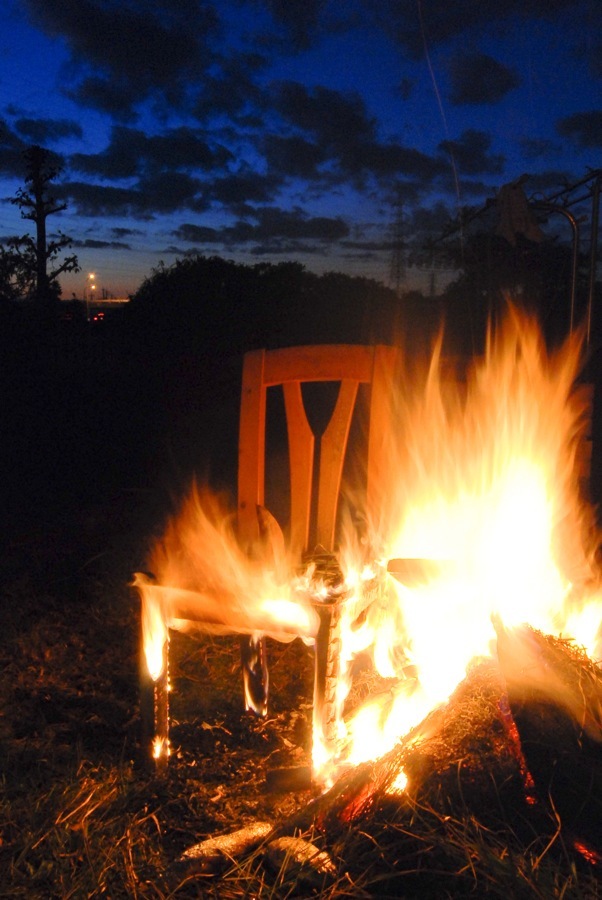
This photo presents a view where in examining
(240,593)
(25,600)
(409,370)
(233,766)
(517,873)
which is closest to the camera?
(517,873)

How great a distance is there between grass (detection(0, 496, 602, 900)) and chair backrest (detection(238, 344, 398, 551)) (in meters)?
0.76

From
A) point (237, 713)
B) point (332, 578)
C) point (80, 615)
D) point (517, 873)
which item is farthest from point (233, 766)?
point (80, 615)

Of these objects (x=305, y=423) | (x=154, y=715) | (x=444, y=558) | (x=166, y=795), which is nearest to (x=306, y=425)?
(x=305, y=423)

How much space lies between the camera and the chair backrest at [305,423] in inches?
132

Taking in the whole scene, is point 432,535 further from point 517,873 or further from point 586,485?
point 517,873

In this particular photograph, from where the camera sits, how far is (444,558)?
3.56m

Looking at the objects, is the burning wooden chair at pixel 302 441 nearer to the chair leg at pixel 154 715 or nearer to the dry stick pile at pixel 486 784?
the chair leg at pixel 154 715

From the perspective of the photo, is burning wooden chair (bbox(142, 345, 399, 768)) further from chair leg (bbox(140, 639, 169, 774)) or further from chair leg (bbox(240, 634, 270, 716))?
chair leg (bbox(140, 639, 169, 774))

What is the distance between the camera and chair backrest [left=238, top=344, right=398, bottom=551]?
3.36 metres

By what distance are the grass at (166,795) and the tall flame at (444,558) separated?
1.40 feet

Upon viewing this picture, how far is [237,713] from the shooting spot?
3.05 meters

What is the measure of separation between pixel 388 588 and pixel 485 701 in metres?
0.78

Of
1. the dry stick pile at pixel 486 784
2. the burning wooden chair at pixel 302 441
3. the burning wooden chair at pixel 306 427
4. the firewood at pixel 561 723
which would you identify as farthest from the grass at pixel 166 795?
the burning wooden chair at pixel 306 427

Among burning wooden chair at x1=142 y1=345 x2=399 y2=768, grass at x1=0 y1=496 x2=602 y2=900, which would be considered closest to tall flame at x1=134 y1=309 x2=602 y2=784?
burning wooden chair at x1=142 y1=345 x2=399 y2=768
